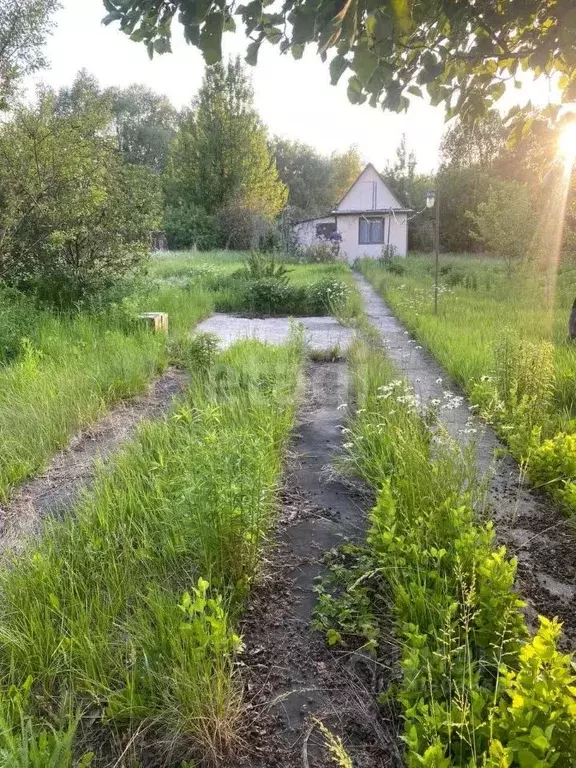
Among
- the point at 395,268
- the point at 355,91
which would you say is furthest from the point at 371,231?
the point at 355,91

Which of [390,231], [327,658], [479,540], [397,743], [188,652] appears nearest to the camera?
[397,743]

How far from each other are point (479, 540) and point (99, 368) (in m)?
3.88

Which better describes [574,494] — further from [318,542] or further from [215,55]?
[215,55]

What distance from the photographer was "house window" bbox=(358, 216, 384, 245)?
86.6ft

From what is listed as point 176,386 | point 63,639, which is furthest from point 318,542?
point 176,386

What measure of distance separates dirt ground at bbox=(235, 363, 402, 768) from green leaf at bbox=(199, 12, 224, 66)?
1.88 meters

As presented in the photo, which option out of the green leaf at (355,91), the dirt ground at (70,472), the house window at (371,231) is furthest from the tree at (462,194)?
the green leaf at (355,91)

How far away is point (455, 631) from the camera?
1688 millimetres

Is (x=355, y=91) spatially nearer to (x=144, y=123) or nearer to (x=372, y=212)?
(x=372, y=212)

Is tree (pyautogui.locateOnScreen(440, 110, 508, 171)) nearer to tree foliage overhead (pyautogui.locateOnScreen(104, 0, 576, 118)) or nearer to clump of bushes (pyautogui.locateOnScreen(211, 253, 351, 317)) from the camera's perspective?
clump of bushes (pyautogui.locateOnScreen(211, 253, 351, 317))

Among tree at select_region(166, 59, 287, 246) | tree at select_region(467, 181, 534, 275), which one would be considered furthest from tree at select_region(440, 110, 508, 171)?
tree at select_region(467, 181, 534, 275)

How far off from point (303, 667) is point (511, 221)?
46.4ft

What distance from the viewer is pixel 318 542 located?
2477mm

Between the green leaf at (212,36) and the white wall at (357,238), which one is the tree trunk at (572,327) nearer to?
the green leaf at (212,36)
